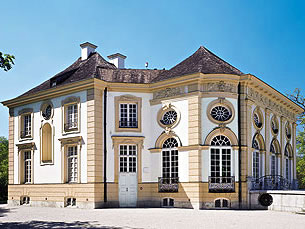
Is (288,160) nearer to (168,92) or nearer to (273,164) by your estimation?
(273,164)

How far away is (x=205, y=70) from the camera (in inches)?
909

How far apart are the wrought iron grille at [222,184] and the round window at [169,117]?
3.91 meters

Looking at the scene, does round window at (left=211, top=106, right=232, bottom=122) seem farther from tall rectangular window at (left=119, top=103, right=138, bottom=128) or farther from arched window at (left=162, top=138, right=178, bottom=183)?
tall rectangular window at (left=119, top=103, right=138, bottom=128)

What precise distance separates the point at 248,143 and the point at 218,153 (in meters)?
1.85

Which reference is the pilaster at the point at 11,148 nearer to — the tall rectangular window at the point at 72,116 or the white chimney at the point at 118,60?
the tall rectangular window at the point at 72,116

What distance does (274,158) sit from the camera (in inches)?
1113

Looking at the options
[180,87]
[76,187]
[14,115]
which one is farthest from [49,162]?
[180,87]

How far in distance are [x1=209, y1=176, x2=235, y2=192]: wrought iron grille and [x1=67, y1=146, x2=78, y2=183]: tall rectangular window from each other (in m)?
8.15

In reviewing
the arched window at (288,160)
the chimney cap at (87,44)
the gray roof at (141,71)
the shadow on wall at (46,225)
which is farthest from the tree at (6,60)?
the arched window at (288,160)

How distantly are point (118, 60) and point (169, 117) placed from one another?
314 inches

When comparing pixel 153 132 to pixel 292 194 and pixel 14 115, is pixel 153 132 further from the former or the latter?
pixel 14 115

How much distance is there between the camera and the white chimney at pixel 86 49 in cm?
2930

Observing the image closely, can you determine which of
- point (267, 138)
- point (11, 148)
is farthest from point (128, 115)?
point (11, 148)

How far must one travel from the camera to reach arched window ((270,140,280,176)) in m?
27.7
